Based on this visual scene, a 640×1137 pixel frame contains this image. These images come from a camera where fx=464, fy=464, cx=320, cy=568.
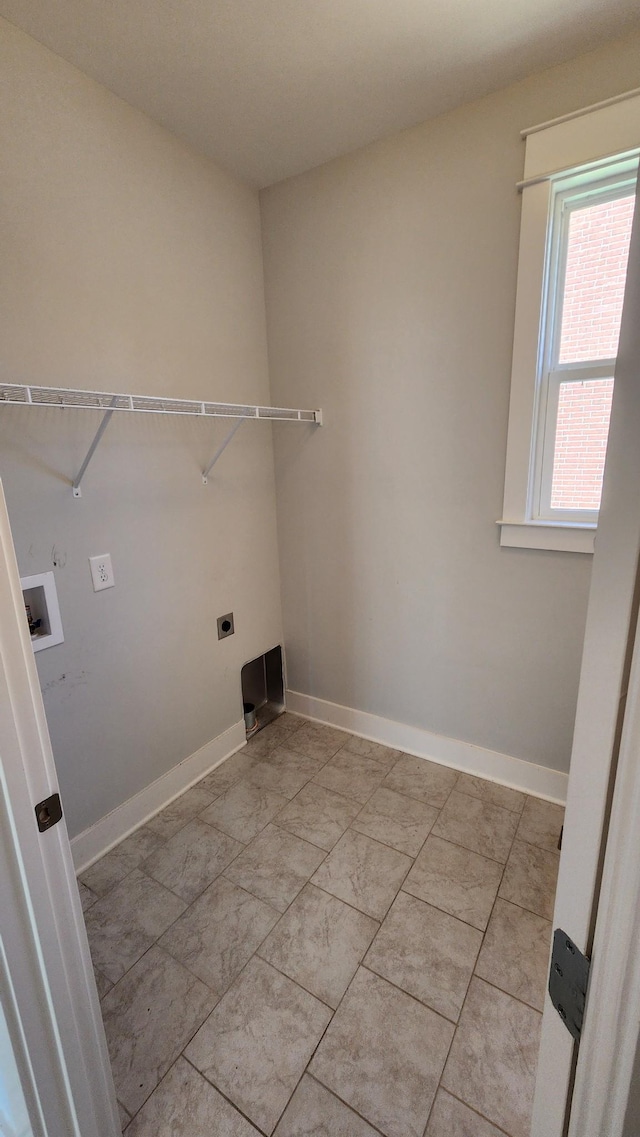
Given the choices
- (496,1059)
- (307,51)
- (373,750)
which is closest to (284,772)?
(373,750)

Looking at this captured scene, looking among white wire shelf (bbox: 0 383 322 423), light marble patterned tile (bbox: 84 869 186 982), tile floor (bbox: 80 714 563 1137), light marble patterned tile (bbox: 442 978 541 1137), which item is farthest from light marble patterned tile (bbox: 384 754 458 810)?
white wire shelf (bbox: 0 383 322 423)

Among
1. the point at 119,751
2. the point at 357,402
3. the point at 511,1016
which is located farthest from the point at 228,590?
the point at 511,1016

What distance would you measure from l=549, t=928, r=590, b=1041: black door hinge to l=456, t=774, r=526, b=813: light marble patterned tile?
5.02 ft

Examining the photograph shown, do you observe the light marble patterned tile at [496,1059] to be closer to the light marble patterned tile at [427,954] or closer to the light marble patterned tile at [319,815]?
the light marble patterned tile at [427,954]

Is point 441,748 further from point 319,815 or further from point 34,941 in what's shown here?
point 34,941

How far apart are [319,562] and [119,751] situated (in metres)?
1.16

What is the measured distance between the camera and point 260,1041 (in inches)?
44.5

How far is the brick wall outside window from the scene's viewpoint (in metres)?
1.46

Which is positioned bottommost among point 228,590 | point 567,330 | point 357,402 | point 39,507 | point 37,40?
point 228,590

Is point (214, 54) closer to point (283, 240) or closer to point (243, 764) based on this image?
point (283, 240)

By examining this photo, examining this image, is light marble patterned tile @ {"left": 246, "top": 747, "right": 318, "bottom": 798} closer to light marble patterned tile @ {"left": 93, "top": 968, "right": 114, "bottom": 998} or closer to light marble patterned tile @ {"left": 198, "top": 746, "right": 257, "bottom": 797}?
light marble patterned tile @ {"left": 198, "top": 746, "right": 257, "bottom": 797}

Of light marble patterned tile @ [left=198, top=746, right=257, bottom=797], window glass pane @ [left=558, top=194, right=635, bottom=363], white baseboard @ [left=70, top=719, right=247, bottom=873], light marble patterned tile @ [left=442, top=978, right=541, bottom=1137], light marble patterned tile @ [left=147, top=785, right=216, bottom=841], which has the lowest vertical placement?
light marble patterned tile @ [left=442, top=978, right=541, bottom=1137]

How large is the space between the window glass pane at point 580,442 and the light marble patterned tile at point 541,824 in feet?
3.71

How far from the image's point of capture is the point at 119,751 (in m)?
1.71
